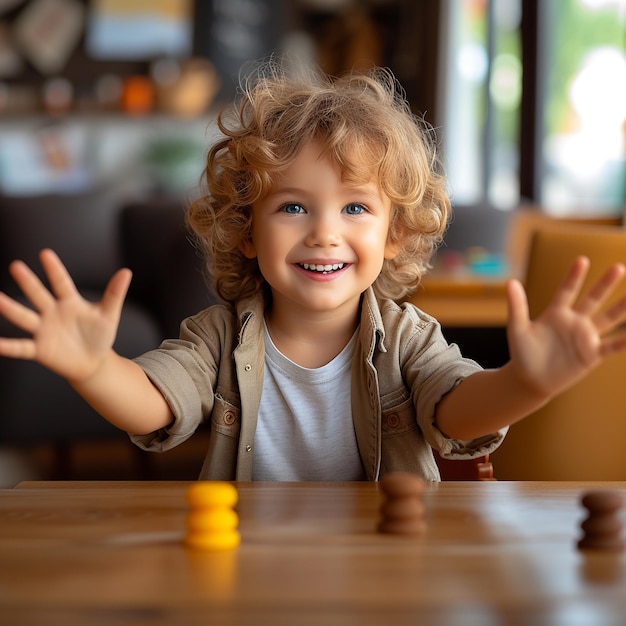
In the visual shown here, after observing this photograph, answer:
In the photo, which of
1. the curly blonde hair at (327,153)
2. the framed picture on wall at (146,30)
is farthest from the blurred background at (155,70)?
the curly blonde hair at (327,153)

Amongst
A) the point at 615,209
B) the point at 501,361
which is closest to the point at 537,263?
the point at 501,361

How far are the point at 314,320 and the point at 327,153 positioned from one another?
242 millimetres

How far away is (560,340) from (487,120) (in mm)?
5542

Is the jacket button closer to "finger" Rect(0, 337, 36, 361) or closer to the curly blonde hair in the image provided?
the curly blonde hair

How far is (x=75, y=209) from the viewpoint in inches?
150

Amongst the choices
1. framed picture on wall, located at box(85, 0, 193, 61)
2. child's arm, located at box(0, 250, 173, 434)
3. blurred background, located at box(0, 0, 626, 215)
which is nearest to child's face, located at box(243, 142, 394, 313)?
child's arm, located at box(0, 250, 173, 434)

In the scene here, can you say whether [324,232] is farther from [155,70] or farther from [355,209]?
[155,70]

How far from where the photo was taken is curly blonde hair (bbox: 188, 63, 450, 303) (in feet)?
4.22

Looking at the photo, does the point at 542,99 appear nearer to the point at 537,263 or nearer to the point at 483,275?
the point at 483,275

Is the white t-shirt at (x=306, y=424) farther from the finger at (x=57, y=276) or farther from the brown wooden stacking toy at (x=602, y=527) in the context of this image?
the brown wooden stacking toy at (x=602, y=527)

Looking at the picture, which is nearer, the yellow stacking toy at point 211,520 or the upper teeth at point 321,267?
the yellow stacking toy at point 211,520

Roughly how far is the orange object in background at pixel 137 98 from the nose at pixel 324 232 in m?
7.16

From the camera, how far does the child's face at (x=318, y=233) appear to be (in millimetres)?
1253

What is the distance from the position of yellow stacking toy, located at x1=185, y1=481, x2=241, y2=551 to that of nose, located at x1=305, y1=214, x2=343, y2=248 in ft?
1.68
